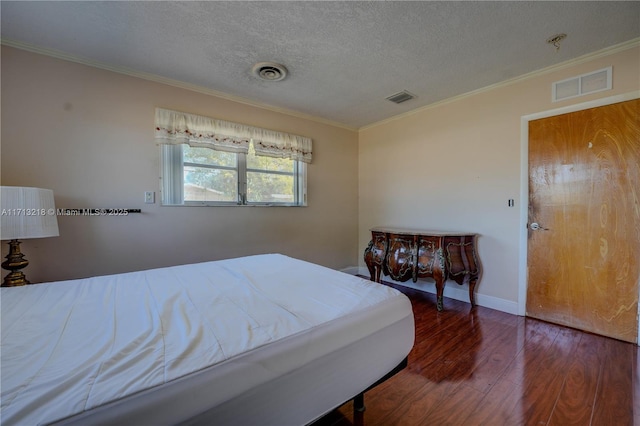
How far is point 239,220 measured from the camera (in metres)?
3.17

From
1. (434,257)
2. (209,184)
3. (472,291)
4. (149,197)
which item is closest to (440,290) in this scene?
(434,257)

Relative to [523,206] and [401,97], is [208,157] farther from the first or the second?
[523,206]

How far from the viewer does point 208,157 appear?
2.95 meters

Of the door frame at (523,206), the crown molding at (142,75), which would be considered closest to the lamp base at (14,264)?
the crown molding at (142,75)

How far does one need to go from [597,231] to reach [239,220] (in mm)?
3487

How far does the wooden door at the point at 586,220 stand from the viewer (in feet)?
7.04

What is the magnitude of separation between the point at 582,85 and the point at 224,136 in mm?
3472

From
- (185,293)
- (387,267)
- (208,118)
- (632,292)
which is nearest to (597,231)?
(632,292)

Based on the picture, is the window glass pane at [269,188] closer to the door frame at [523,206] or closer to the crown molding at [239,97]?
the crown molding at [239,97]

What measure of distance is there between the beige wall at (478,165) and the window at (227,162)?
1.38m

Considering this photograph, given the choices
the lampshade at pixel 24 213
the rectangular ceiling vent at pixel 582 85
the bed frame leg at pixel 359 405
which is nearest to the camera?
the bed frame leg at pixel 359 405

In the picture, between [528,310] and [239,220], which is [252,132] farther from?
[528,310]

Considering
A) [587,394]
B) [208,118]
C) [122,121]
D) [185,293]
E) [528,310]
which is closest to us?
[185,293]

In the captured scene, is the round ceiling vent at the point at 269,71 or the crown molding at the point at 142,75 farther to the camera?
the round ceiling vent at the point at 269,71
